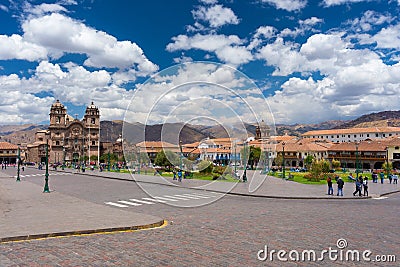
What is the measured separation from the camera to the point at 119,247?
9.22m

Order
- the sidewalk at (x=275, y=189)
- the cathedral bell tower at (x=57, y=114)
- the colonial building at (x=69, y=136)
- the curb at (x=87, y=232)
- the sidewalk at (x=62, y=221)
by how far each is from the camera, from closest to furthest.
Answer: the curb at (x=87, y=232)
the sidewalk at (x=62, y=221)
the sidewalk at (x=275, y=189)
the colonial building at (x=69, y=136)
the cathedral bell tower at (x=57, y=114)

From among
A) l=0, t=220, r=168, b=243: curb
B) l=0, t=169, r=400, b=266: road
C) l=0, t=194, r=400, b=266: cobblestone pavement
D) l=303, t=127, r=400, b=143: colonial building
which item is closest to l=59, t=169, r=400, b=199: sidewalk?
l=0, t=169, r=400, b=266: road

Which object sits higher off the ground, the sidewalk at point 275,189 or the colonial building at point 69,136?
the colonial building at point 69,136

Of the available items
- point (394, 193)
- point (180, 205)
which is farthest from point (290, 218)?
point (394, 193)

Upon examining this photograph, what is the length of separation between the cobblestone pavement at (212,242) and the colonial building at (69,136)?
367 feet

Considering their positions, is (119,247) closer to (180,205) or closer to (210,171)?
(180,205)

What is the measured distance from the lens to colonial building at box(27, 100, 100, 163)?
392 feet

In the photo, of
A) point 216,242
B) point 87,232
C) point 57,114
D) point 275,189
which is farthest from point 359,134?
point 87,232

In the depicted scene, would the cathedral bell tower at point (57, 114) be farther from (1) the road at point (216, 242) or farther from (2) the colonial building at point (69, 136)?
(1) the road at point (216, 242)

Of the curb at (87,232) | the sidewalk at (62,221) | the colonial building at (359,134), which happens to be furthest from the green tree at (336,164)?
the colonial building at (359,134)

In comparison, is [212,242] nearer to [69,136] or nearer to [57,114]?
[69,136]

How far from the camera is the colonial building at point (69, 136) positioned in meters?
120

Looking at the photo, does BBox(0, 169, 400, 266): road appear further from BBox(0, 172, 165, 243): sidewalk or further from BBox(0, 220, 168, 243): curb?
BBox(0, 172, 165, 243): sidewalk

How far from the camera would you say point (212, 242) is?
9844 millimetres
